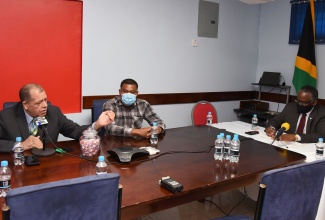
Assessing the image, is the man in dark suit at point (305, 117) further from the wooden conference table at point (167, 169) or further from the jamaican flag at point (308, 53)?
the jamaican flag at point (308, 53)

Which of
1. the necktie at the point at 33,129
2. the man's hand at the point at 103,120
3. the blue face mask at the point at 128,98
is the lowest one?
the necktie at the point at 33,129

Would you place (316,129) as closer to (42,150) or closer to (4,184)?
(42,150)

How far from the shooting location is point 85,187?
113 cm

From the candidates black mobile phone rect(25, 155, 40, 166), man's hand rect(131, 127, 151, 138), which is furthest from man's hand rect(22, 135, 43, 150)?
man's hand rect(131, 127, 151, 138)

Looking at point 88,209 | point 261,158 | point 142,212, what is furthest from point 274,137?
point 88,209

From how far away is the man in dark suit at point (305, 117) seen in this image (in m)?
2.86

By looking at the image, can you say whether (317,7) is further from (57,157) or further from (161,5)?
(57,157)

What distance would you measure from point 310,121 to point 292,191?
5.55 ft

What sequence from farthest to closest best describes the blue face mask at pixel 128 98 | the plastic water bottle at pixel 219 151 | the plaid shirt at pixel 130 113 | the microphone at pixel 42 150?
the plaid shirt at pixel 130 113 → the blue face mask at pixel 128 98 → the plastic water bottle at pixel 219 151 → the microphone at pixel 42 150

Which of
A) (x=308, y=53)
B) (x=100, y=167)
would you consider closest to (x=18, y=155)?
(x=100, y=167)

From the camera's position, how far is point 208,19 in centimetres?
430

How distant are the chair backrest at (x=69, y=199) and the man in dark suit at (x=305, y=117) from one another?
197 cm

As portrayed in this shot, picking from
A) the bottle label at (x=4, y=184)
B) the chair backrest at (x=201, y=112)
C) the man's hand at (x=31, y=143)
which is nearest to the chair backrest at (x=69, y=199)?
the bottle label at (x=4, y=184)

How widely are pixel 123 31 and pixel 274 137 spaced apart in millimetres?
2043
